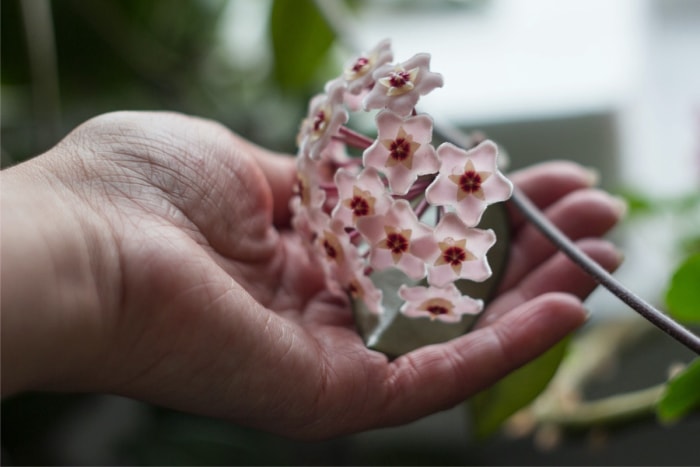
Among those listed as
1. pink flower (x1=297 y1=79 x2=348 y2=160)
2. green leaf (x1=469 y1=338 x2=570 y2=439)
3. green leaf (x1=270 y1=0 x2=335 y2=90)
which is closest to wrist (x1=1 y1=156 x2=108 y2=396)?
pink flower (x1=297 y1=79 x2=348 y2=160)

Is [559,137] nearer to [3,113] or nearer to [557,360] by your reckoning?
[557,360]

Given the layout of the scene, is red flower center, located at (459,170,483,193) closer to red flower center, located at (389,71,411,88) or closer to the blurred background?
red flower center, located at (389,71,411,88)

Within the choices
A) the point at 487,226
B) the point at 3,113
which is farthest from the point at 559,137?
A: the point at 3,113

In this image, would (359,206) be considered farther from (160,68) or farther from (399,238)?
(160,68)

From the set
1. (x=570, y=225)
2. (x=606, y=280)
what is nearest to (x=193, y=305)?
(x=606, y=280)

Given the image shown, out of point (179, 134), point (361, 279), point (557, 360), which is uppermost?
point (179, 134)

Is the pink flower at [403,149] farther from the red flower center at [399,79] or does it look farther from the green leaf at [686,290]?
the green leaf at [686,290]

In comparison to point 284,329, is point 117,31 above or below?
above
